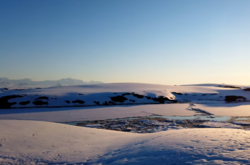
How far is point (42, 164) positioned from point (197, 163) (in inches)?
179

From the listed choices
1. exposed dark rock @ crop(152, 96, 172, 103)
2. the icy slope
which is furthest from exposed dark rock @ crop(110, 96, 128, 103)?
the icy slope

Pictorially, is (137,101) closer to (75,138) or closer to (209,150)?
(75,138)

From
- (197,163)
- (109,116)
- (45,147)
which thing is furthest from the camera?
(109,116)

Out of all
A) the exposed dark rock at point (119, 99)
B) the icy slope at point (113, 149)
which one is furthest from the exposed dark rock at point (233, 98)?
the icy slope at point (113, 149)

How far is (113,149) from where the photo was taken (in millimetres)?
7234

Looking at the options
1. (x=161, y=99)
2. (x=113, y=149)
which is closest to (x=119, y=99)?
(x=161, y=99)

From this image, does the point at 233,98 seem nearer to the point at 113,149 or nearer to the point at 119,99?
the point at 119,99

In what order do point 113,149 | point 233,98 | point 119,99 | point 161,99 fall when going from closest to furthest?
point 113,149
point 119,99
point 161,99
point 233,98

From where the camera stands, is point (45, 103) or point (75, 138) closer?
point (75, 138)

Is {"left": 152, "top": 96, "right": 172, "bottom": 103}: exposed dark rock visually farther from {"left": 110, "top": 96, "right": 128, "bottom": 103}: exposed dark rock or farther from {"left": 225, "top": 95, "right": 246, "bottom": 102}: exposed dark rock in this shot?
{"left": 225, "top": 95, "right": 246, "bottom": 102}: exposed dark rock

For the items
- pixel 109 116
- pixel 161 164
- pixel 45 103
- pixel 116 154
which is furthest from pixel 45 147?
pixel 45 103

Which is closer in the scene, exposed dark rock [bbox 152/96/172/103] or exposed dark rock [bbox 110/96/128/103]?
exposed dark rock [bbox 110/96/128/103]

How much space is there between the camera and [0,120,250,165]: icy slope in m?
5.46

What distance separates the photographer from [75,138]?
8.78m
